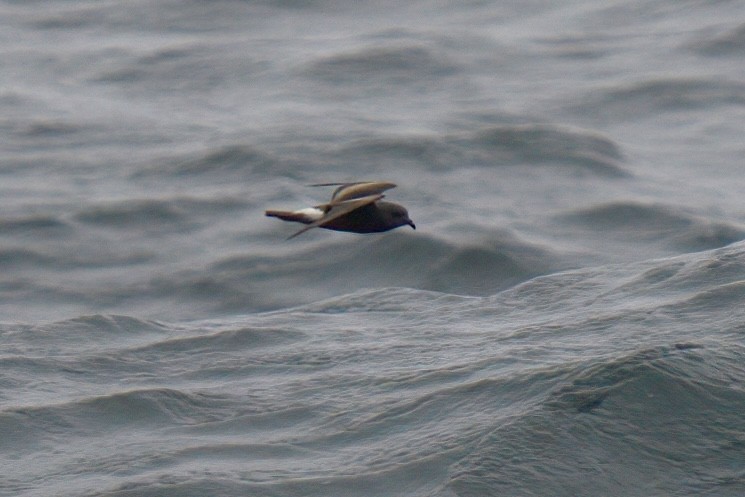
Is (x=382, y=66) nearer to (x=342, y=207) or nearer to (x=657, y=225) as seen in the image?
(x=657, y=225)

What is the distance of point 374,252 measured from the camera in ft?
43.2

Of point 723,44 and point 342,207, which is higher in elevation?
point 342,207

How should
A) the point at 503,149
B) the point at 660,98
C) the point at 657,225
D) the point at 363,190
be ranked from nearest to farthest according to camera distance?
the point at 363,190
the point at 657,225
the point at 503,149
the point at 660,98

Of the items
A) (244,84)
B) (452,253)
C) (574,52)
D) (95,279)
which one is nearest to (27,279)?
(95,279)

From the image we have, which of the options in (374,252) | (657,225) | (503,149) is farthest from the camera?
(503,149)

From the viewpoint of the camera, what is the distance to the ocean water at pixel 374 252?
6.00 metres

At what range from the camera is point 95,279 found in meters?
13.2

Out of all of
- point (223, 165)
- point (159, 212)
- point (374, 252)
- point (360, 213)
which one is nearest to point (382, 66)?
point (223, 165)

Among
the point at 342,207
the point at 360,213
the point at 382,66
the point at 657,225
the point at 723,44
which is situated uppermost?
the point at 342,207

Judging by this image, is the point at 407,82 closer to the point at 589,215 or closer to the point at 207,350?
the point at 589,215

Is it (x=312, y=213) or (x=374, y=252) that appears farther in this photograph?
(x=374, y=252)

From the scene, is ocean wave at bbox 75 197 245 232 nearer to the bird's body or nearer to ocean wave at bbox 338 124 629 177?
ocean wave at bbox 338 124 629 177

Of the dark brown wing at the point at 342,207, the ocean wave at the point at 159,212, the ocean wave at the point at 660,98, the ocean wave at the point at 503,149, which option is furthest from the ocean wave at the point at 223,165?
the dark brown wing at the point at 342,207

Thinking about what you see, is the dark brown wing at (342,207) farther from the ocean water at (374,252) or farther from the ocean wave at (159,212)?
the ocean wave at (159,212)
